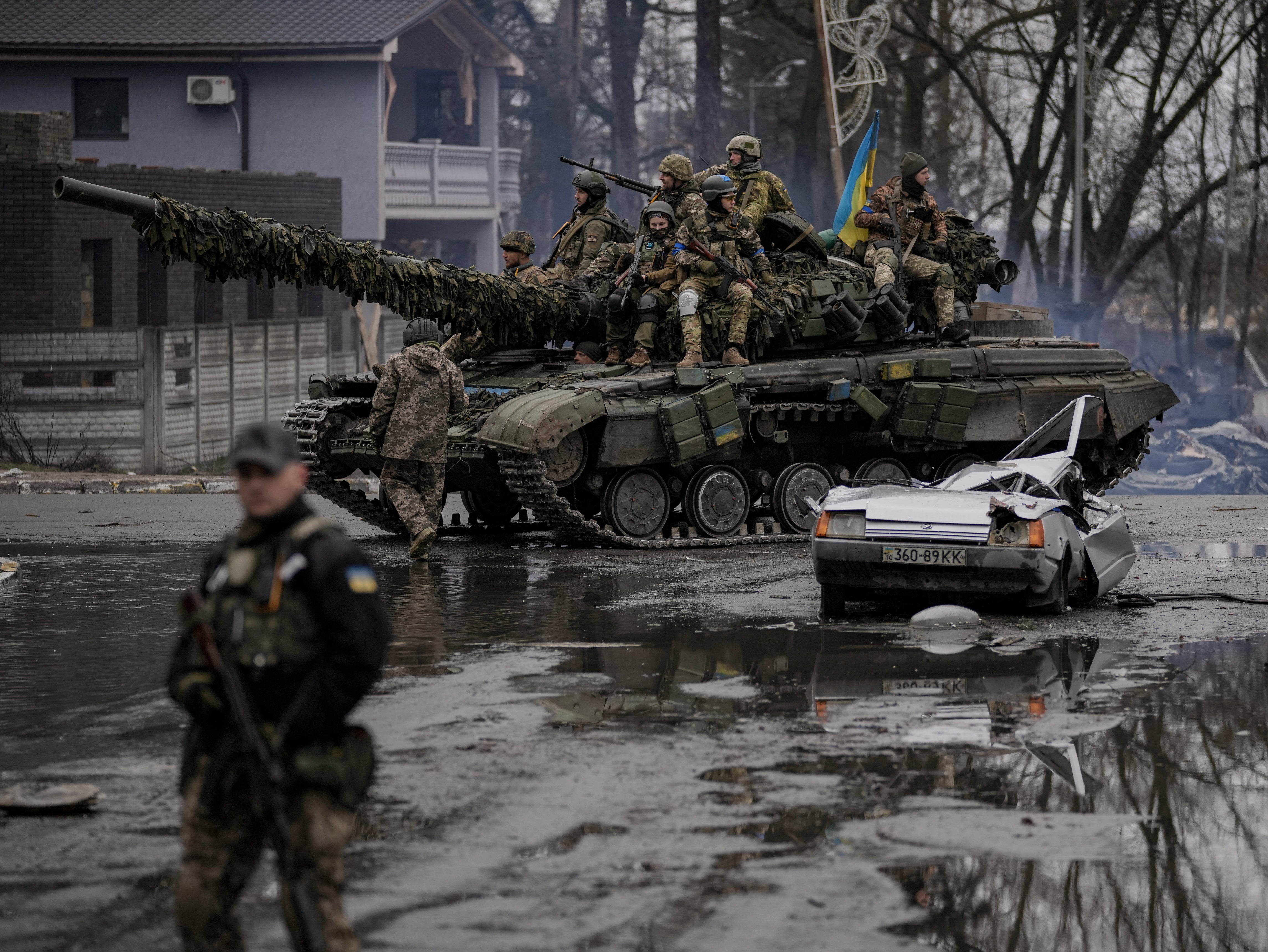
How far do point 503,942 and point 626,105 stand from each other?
50.5 meters

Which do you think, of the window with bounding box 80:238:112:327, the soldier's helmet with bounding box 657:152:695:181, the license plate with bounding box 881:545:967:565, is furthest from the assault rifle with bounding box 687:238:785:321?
the window with bounding box 80:238:112:327

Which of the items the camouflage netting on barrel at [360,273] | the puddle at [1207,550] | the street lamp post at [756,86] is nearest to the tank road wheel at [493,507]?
the camouflage netting on barrel at [360,273]

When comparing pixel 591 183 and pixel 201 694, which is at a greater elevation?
pixel 591 183

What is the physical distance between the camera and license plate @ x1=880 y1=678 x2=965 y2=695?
30.0 ft

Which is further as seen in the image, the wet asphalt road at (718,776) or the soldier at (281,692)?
the wet asphalt road at (718,776)

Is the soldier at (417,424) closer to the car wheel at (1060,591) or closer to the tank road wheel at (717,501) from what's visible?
the tank road wheel at (717,501)

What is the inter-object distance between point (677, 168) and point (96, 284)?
49.0 ft

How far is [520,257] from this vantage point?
1784 cm

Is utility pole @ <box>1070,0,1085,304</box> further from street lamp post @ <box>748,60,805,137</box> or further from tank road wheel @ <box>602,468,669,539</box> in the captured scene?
tank road wheel @ <box>602,468,669,539</box>

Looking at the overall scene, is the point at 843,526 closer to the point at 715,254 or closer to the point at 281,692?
the point at 715,254

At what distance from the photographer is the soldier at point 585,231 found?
17.9 meters

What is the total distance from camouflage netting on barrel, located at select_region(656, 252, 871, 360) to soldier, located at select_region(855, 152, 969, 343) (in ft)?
1.59

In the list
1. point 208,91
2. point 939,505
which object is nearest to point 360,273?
point 939,505

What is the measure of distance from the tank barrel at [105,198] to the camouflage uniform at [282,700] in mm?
7717
